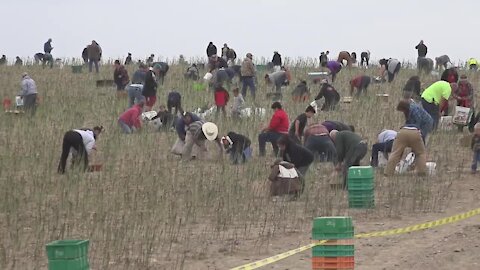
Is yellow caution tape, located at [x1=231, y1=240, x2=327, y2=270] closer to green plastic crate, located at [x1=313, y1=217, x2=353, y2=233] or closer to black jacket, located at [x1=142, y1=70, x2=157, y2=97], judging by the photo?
green plastic crate, located at [x1=313, y1=217, x2=353, y2=233]

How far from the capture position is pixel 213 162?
66.1ft

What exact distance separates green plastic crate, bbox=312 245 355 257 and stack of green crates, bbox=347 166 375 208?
5183mm

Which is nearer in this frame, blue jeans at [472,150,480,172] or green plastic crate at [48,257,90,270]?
green plastic crate at [48,257,90,270]

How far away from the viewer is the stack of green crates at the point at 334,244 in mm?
10586

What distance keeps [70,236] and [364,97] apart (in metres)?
17.5

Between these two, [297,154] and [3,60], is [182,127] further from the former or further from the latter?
[3,60]

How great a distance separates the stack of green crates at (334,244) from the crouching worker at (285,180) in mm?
5652

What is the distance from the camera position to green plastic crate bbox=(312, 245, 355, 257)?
10609 millimetres

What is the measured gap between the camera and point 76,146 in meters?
18.8

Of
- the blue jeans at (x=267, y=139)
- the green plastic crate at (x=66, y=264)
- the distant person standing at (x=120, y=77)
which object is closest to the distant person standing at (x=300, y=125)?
the blue jeans at (x=267, y=139)

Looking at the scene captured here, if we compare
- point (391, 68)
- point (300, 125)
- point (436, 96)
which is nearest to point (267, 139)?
point (300, 125)

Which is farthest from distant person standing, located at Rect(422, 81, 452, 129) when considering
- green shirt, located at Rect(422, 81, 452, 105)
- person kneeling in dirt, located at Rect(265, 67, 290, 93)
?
person kneeling in dirt, located at Rect(265, 67, 290, 93)

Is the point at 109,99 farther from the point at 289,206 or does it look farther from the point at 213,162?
the point at 289,206

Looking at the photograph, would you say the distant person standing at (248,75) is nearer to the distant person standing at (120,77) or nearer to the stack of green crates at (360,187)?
the distant person standing at (120,77)
